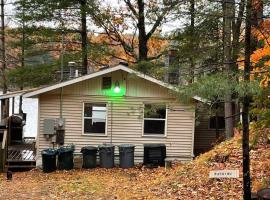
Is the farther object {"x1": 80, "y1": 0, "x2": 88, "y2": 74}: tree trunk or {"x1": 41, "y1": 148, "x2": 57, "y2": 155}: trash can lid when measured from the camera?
{"x1": 80, "y1": 0, "x2": 88, "y2": 74}: tree trunk

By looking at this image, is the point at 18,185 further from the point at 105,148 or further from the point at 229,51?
the point at 229,51

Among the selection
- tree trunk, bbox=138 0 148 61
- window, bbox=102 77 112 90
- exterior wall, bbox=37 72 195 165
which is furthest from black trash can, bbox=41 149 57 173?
tree trunk, bbox=138 0 148 61

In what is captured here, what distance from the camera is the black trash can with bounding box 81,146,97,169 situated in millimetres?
16375

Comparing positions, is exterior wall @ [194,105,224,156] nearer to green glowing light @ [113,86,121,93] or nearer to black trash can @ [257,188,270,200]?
green glowing light @ [113,86,121,93]

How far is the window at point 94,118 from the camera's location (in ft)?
Result: 56.2

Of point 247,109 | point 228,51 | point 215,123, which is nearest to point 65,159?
point 228,51

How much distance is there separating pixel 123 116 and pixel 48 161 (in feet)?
11.4

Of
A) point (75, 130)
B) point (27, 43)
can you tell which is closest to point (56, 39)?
point (27, 43)

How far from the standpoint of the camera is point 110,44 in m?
24.4

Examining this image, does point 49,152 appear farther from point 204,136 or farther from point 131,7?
point 131,7

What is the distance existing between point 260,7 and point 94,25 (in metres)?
18.0

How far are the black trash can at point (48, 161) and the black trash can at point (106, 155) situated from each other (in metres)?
1.77

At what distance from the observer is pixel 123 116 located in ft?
56.6

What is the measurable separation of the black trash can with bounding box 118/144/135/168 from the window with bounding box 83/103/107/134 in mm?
1258
